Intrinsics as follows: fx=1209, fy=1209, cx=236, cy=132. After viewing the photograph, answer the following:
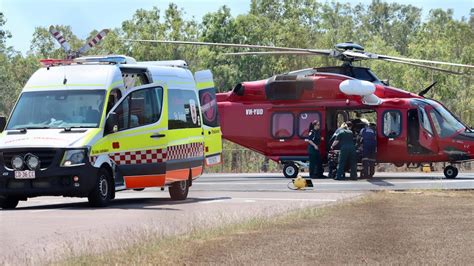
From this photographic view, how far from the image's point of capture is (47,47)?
92.4 meters

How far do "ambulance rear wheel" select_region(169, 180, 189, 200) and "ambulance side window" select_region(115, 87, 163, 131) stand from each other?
5.92 ft

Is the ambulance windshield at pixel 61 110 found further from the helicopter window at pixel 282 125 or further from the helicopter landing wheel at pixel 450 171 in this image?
the helicopter window at pixel 282 125

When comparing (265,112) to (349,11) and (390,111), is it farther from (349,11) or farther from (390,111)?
(349,11)

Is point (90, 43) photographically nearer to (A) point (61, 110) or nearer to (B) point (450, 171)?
(A) point (61, 110)

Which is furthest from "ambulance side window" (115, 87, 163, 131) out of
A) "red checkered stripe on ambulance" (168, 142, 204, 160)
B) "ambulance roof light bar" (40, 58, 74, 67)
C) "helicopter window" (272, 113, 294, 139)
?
"helicopter window" (272, 113, 294, 139)

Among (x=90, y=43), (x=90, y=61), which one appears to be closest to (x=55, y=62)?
(x=90, y=61)

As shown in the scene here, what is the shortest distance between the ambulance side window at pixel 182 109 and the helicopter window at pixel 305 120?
11546 mm

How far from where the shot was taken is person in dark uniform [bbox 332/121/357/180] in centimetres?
3084

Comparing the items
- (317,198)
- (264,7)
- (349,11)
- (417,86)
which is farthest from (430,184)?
(349,11)

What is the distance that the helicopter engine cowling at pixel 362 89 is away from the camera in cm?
3288

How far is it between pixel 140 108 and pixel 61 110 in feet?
4.71

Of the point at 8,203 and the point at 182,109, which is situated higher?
the point at 182,109

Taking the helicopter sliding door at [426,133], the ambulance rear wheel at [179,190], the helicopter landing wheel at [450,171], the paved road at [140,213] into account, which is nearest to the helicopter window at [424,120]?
the helicopter sliding door at [426,133]

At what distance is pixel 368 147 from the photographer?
107 ft
